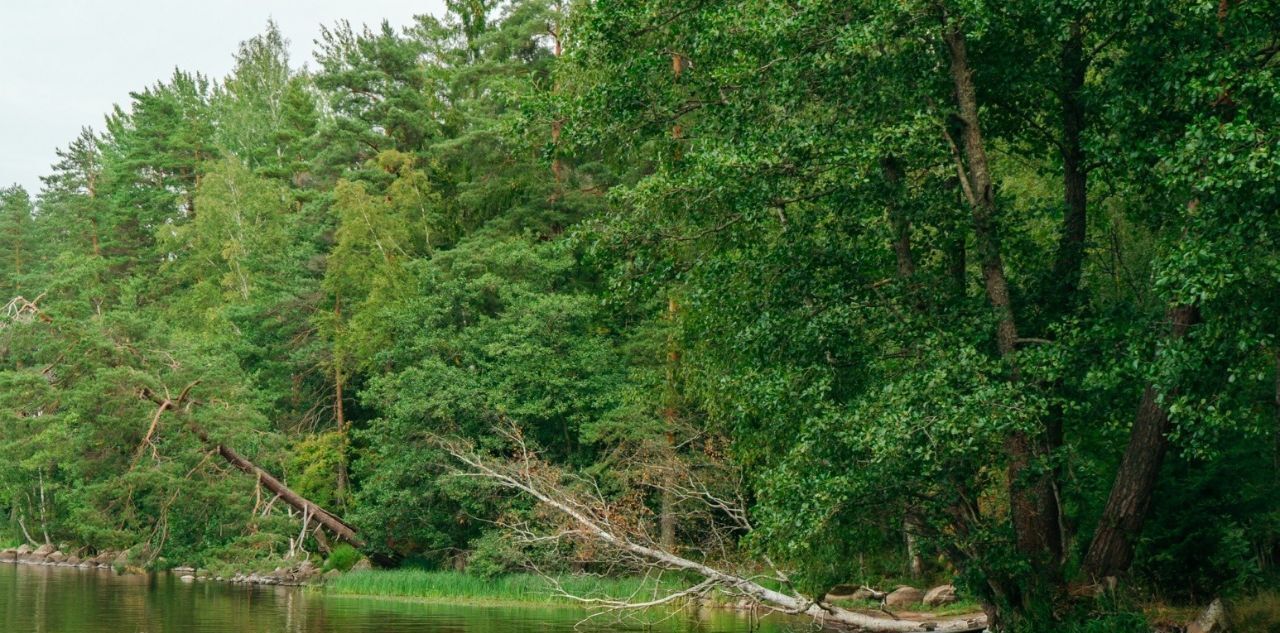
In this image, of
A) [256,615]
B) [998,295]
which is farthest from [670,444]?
[998,295]

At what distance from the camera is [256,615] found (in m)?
20.7

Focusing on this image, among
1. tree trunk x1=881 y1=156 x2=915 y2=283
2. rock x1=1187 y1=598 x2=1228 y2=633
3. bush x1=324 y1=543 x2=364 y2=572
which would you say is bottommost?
rock x1=1187 y1=598 x2=1228 y2=633

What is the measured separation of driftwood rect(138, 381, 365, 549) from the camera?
29391 millimetres

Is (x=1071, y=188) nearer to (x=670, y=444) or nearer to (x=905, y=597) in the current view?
(x=905, y=597)

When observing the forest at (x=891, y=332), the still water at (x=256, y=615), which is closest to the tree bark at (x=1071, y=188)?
the forest at (x=891, y=332)

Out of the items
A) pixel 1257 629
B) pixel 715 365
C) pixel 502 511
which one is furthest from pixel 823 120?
pixel 502 511

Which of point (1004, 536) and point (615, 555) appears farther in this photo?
point (615, 555)

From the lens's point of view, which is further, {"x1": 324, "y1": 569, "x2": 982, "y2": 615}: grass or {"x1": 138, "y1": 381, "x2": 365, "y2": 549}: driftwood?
{"x1": 138, "y1": 381, "x2": 365, "y2": 549}: driftwood

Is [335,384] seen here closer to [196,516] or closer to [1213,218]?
[196,516]

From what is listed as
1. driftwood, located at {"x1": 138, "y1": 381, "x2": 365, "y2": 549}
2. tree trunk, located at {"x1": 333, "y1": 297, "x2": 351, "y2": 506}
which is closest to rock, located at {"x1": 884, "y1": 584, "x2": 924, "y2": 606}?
driftwood, located at {"x1": 138, "y1": 381, "x2": 365, "y2": 549}

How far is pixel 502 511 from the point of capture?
26281mm

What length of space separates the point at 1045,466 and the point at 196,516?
77.3ft

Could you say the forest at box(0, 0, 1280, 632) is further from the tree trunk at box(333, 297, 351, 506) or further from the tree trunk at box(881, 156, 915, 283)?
the tree trunk at box(333, 297, 351, 506)

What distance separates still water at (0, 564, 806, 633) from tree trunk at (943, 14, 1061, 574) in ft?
15.0
